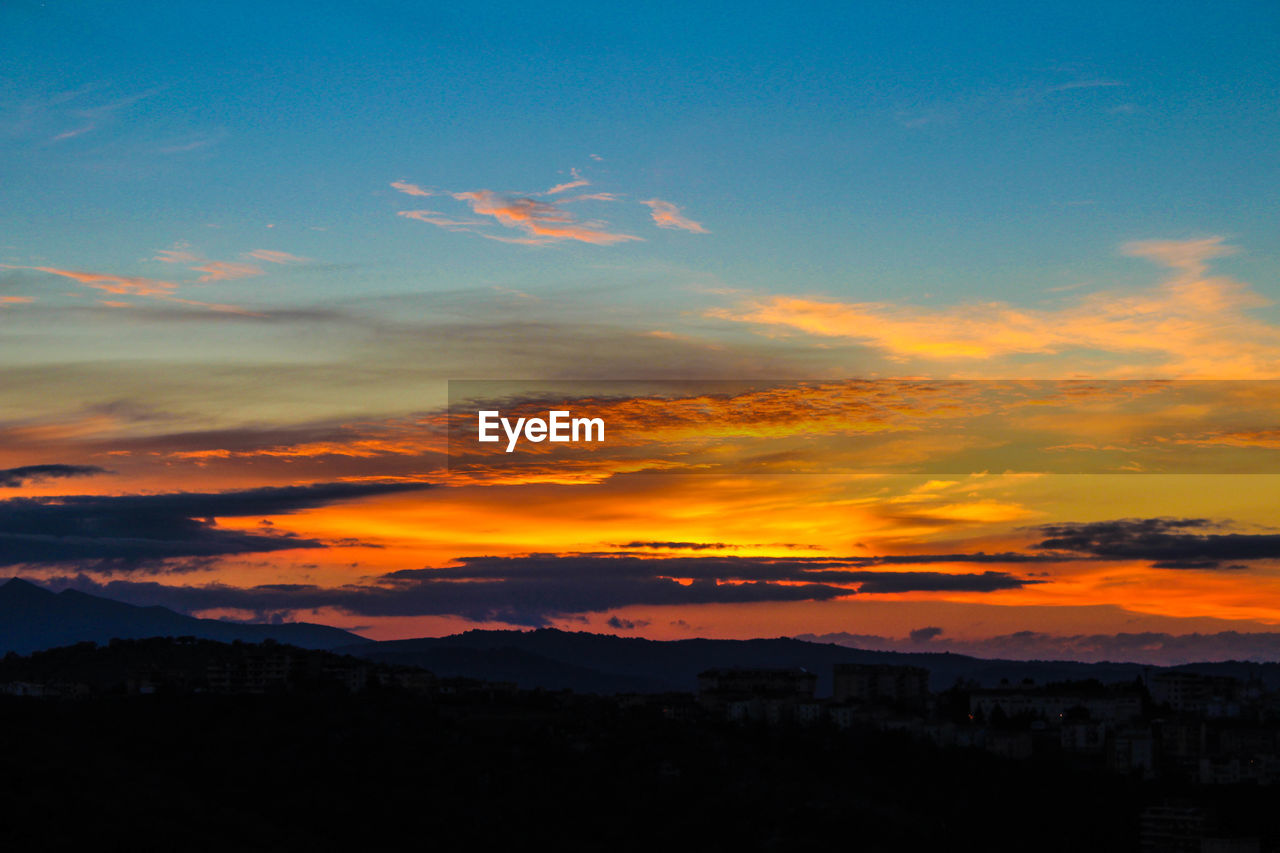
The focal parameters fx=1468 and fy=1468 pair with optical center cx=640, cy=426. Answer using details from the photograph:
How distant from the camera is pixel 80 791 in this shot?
59812 mm

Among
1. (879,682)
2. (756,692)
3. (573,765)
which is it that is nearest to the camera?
(573,765)

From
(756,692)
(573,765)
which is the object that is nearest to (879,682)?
(756,692)

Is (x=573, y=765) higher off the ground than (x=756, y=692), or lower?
higher

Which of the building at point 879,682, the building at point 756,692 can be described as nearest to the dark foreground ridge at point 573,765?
the building at point 756,692

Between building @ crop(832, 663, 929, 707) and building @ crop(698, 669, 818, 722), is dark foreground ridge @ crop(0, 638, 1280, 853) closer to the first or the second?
building @ crop(698, 669, 818, 722)

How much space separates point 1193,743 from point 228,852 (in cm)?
6338

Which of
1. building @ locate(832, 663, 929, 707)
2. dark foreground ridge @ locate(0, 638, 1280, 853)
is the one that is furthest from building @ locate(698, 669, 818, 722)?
building @ locate(832, 663, 929, 707)

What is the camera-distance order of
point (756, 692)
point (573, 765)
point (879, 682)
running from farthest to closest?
point (879, 682) < point (756, 692) < point (573, 765)

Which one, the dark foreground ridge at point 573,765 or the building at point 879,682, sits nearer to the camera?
the dark foreground ridge at point 573,765

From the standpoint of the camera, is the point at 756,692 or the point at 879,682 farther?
the point at 879,682

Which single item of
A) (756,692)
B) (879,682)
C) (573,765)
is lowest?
(756,692)

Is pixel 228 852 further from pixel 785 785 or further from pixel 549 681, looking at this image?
pixel 549 681

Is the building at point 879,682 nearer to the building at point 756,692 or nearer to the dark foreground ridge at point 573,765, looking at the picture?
the building at point 756,692

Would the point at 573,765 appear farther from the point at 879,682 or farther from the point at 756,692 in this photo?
the point at 879,682
